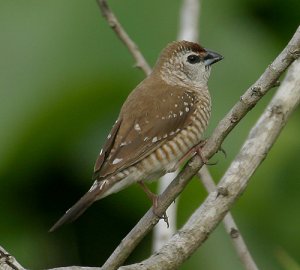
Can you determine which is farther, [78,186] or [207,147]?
[78,186]

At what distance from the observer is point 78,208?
12.8ft

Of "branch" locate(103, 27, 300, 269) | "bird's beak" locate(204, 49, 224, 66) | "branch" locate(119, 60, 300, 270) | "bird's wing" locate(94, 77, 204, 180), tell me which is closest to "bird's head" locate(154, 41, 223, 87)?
"bird's beak" locate(204, 49, 224, 66)

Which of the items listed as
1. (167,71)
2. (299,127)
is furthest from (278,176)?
(167,71)

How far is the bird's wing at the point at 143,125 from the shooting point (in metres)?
4.22

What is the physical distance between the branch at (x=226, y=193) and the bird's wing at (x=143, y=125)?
0.55m

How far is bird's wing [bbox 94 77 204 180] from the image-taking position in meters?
4.22

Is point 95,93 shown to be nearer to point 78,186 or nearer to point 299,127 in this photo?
point 78,186

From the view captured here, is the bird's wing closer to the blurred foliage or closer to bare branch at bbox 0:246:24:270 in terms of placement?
bare branch at bbox 0:246:24:270

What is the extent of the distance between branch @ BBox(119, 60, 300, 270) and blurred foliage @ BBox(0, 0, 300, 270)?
5.66ft

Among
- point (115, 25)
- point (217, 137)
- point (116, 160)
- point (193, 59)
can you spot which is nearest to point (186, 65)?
point (193, 59)

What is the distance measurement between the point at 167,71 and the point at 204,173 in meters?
0.68

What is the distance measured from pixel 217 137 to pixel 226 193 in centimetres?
23

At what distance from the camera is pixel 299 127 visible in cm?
633

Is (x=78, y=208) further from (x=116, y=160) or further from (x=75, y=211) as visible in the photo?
(x=116, y=160)
